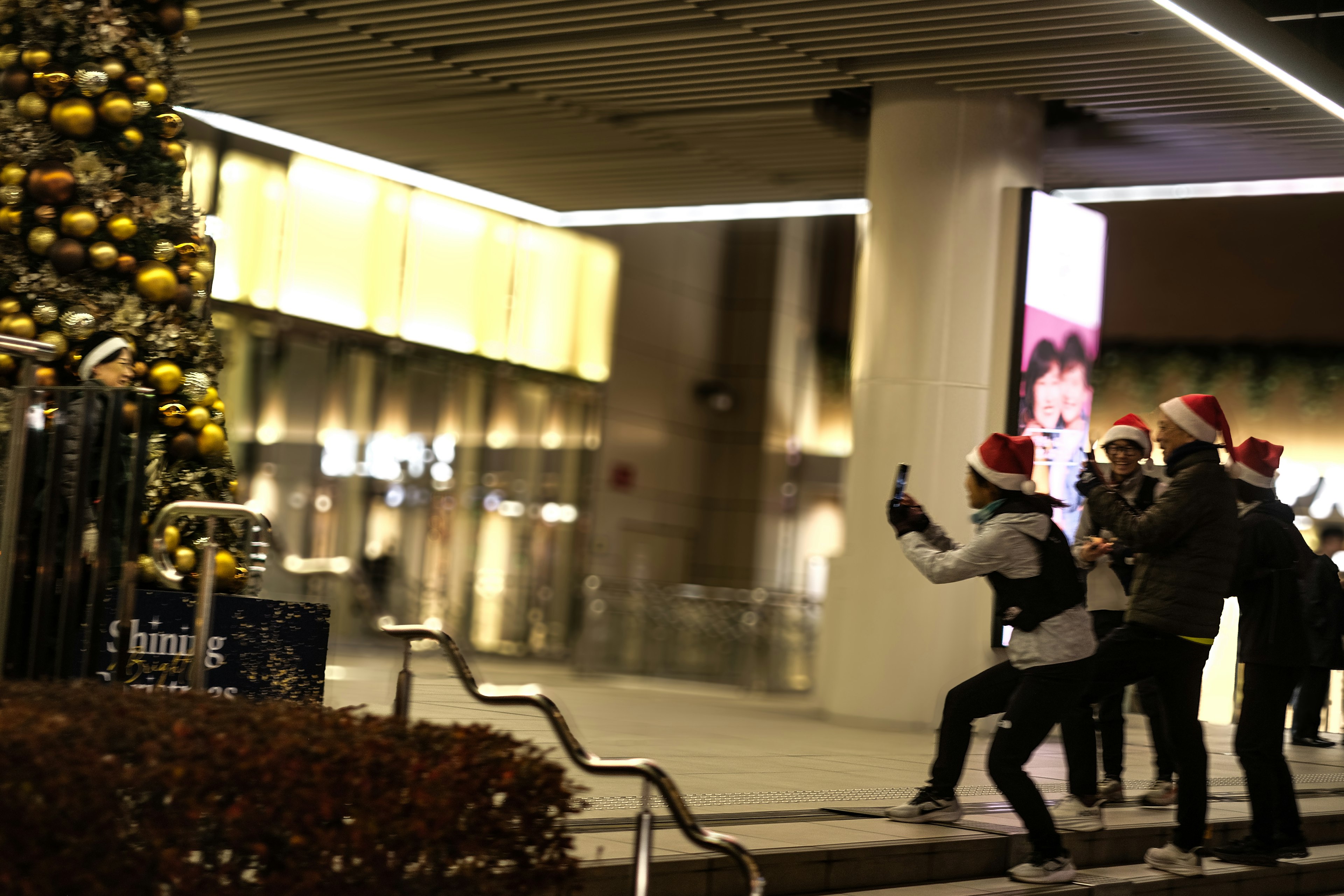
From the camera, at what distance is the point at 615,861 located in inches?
190

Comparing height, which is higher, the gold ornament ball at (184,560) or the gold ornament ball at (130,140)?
the gold ornament ball at (130,140)

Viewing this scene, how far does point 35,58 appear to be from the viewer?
612 centimetres

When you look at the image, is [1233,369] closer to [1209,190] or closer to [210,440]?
[1209,190]

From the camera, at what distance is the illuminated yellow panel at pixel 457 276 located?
1622cm

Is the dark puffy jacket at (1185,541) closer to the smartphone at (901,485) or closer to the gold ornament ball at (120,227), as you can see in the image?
the smartphone at (901,485)

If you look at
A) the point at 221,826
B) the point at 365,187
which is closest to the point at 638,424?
the point at 365,187

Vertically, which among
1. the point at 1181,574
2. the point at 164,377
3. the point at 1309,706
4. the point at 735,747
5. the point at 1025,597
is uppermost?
the point at 164,377

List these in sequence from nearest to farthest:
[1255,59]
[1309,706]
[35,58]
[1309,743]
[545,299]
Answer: [35,58]
[1255,59]
[1309,706]
[1309,743]
[545,299]

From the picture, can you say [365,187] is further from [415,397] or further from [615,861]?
[615,861]

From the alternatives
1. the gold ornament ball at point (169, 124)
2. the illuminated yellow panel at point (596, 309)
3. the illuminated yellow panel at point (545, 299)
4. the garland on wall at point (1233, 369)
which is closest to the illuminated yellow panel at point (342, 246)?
the illuminated yellow panel at point (545, 299)

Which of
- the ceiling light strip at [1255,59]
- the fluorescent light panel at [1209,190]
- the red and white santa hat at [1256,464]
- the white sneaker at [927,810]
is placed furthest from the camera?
the fluorescent light panel at [1209,190]

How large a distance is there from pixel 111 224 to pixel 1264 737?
4.91m

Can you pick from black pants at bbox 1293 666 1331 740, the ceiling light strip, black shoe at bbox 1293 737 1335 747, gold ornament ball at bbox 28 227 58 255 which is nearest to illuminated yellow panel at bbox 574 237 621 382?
black pants at bbox 1293 666 1331 740

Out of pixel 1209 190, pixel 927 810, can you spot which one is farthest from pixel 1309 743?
pixel 927 810
